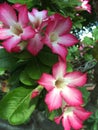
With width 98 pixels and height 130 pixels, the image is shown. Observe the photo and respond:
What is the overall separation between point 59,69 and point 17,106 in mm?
124

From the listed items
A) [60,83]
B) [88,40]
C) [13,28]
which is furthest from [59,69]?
[88,40]

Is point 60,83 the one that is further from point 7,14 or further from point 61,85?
point 7,14

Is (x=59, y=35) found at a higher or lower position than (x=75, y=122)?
Answer: higher

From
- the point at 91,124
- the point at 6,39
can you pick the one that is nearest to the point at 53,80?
the point at 6,39

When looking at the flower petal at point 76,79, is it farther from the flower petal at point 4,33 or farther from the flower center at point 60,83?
the flower petal at point 4,33

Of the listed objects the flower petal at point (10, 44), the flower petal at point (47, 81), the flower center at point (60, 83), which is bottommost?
the flower center at point (60, 83)

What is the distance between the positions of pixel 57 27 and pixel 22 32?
8cm

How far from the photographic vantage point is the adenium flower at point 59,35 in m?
0.82

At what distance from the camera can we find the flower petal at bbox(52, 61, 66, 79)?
82cm

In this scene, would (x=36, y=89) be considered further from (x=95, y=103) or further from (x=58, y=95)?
(x=95, y=103)

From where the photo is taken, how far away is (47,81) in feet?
2.65

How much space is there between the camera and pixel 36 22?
2.78ft

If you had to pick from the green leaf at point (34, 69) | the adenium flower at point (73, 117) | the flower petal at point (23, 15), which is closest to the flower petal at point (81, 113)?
the adenium flower at point (73, 117)

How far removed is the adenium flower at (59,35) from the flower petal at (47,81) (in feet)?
0.18
